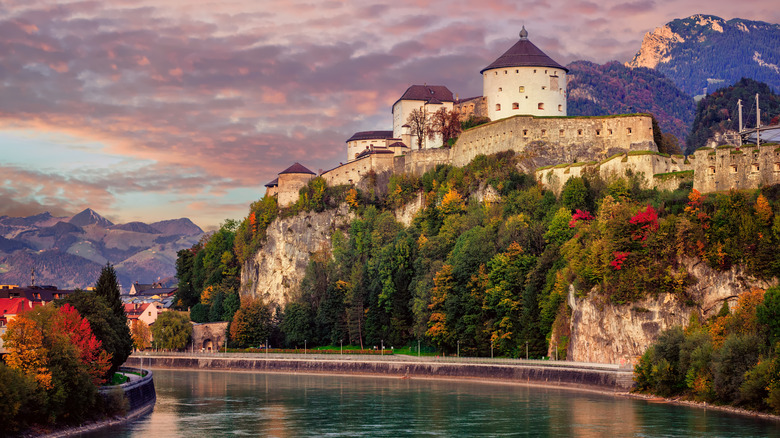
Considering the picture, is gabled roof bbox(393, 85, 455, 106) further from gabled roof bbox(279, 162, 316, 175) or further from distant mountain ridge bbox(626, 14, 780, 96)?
distant mountain ridge bbox(626, 14, 780, 96)

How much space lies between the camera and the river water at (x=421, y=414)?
42781 mm

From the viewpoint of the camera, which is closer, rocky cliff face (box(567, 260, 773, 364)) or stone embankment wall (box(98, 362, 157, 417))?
stone embankment wall (box(98, 362, 157, 417))

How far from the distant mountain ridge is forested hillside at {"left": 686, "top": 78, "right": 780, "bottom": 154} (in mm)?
49236

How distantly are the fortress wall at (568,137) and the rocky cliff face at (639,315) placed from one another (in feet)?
57.2

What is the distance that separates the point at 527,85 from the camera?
8200 cm

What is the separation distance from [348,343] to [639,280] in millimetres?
35994

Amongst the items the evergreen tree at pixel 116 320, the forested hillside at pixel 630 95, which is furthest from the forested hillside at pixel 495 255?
the forested hillside at pixel 630 95

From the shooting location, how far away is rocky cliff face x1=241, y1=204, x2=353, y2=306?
321 feet

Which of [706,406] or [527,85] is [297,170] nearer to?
[527,85]

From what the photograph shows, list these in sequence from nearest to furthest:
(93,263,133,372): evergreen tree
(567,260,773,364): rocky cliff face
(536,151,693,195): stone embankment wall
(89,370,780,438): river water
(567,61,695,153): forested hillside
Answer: (89,370,780,438): river water → (93,263,133,372): evergreen tree → (567,260,773,364): rocky cliff face → (536,151,693,195): stone embankment wall → (567,61,695,153): forested hillside

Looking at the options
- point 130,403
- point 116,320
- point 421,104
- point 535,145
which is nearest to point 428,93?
point 421,104

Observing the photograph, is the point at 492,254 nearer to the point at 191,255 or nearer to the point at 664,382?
the point at 664,382

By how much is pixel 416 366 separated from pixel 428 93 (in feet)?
108

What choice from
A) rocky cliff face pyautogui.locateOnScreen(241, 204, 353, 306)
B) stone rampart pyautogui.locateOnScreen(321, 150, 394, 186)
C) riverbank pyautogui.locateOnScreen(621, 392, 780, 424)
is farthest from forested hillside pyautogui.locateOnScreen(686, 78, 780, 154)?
riverbank pyautogui.locateOnScreen(621, 392, 780, 424)
